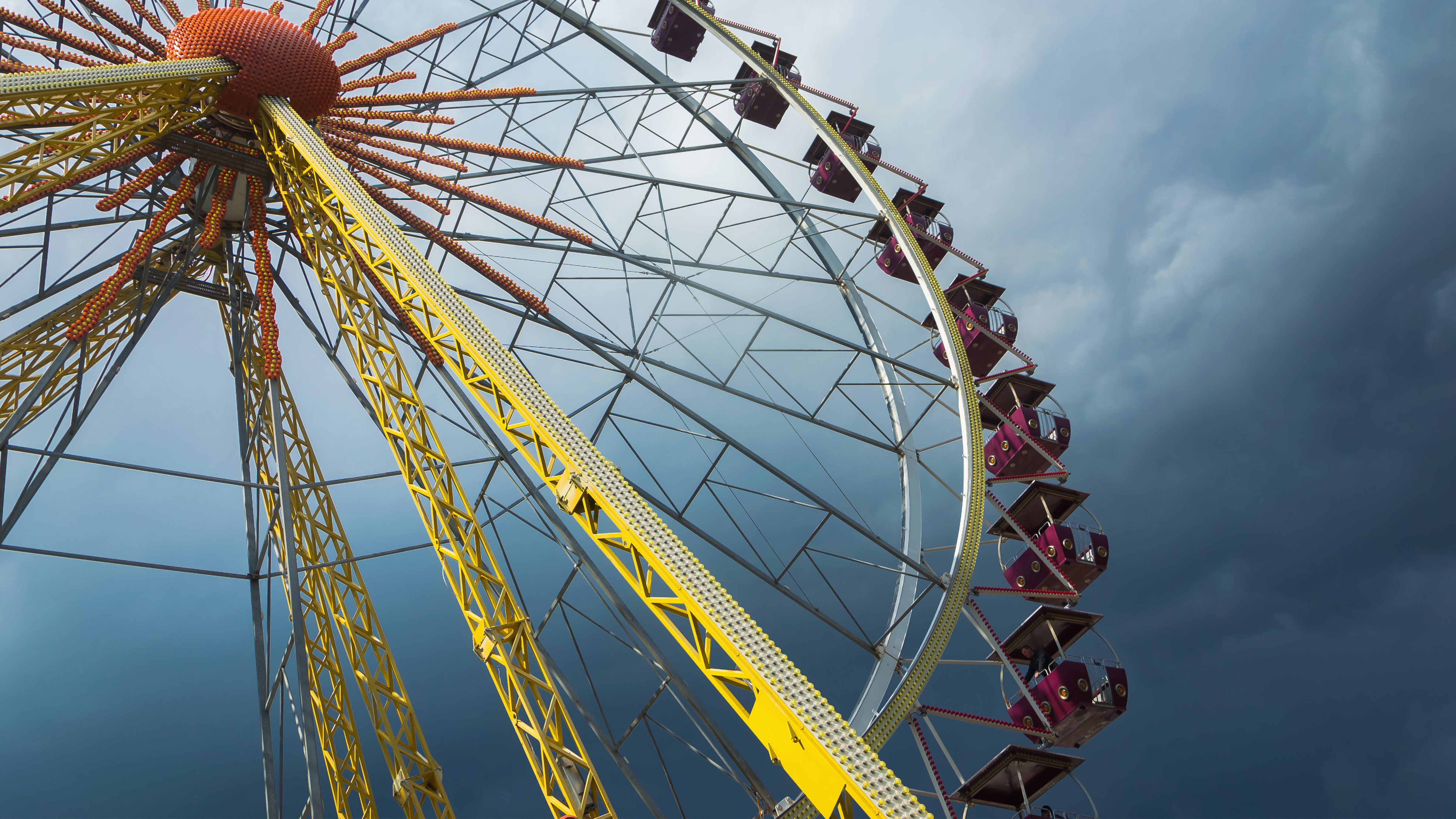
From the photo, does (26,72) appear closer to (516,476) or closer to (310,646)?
(516,476)

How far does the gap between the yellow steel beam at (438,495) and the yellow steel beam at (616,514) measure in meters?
0.06

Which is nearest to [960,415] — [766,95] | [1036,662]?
[1036,662]

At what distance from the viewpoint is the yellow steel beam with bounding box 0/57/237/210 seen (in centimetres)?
1099

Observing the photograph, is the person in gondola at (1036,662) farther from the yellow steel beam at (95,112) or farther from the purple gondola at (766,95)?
the yellow steel beam at (95,112)

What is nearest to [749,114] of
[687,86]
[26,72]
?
[687,86]

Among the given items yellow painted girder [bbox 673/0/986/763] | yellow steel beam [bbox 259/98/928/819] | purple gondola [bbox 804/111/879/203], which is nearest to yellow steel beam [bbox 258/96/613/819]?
yellow steel beam [bbox 259/98/928/819]

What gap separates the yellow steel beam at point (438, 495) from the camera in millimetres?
10883

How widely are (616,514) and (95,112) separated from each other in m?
9.33

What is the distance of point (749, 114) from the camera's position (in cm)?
2358

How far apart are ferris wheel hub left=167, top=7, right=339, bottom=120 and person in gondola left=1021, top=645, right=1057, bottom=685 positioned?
1542 cm

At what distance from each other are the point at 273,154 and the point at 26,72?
3474 millimetres

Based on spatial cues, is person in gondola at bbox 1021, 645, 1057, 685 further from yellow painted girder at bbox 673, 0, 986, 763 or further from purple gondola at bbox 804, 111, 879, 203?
purple gondola at bbox 804, 111, 879, 203

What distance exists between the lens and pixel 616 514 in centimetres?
965

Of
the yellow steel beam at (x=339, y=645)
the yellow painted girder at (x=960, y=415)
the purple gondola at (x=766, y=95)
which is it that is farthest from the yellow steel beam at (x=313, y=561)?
the purple gondola at (x=766, y=95)
